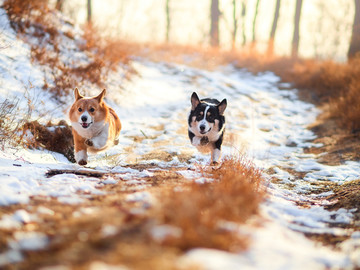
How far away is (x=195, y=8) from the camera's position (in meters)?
32.4

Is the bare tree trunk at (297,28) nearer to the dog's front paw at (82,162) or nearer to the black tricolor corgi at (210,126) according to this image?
the black tricolor corgi at (210,126)

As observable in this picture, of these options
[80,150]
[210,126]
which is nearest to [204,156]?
[210,126]

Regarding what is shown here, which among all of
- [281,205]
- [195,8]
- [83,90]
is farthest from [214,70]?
[195,8]

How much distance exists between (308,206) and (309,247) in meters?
1.48

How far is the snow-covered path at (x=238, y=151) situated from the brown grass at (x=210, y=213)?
10 centimetres

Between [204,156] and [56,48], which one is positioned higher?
[56,48]

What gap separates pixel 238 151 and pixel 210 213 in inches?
123

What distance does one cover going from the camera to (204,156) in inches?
250

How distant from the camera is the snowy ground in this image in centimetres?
210

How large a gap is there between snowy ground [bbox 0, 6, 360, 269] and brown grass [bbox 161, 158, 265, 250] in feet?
0.34

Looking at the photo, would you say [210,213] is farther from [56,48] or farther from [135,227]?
[56,48]

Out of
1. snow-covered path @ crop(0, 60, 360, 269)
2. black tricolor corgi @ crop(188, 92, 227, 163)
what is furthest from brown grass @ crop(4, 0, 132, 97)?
black tricolor corgi @ crop(188, 92, 227, 163)

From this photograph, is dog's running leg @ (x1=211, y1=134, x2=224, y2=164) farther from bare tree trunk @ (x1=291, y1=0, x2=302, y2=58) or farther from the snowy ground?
bare tree trunk @ (x1=291, y1=0, x2=302, y2=58)

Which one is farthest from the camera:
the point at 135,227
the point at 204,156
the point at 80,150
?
the point at 204,156
